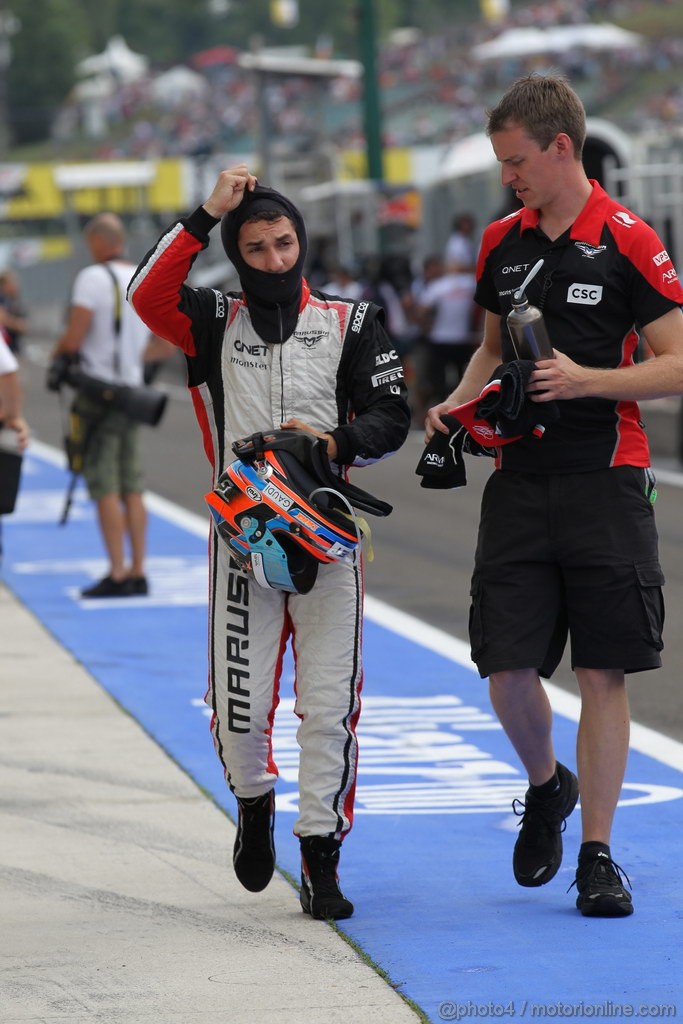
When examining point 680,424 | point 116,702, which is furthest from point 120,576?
point 680,424

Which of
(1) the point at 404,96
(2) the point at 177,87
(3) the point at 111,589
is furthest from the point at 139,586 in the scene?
(2) the point at 177,87

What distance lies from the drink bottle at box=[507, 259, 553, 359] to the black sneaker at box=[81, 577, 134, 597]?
6.13 m

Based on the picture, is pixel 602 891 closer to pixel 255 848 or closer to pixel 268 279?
pixel 255 848

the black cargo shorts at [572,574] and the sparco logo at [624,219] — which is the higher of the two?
the sparco logo at [624,219]

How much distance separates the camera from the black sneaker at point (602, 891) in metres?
4.67

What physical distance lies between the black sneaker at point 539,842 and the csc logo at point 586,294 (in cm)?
127

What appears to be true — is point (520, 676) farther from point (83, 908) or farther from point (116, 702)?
point (116, 702)

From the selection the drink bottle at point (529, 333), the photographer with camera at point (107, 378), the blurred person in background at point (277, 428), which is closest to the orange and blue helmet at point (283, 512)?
the blurred person in background at point (277, 428)

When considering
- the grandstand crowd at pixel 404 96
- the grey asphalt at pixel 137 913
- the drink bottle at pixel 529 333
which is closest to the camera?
the grey asphalt at pixel 137 913

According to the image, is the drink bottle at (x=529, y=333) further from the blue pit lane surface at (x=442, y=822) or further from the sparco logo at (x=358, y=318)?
the blue pit lane surface at (x=442, y=822)

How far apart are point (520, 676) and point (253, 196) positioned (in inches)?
54.1

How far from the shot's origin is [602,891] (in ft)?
15.4

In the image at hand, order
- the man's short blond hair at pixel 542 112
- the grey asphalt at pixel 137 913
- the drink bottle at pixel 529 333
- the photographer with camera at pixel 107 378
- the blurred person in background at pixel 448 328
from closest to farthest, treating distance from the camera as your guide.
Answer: the grey asphalt at pixel 137 913 < the drink bottle at pixel 529 333 < the man's short blond hair at pixel 542 112 < the photographer with camera at pixel 107 378 < the blurred person in background at pixel 448 328

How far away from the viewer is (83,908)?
16.2ft
